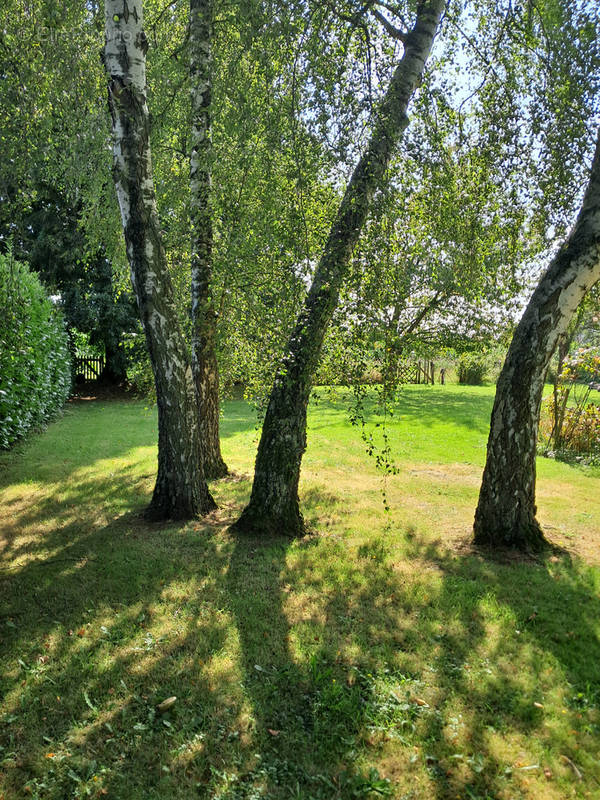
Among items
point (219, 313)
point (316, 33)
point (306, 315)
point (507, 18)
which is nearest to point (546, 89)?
point (507, 18)

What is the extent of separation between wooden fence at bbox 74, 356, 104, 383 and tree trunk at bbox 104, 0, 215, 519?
17.5m

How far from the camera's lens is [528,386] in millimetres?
5395

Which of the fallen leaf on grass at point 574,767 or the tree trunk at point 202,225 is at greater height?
the tree trunk at point 202,225

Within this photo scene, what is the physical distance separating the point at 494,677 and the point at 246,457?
296 inches

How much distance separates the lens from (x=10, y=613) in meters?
4.30

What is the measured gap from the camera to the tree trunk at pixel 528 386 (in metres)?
5.22

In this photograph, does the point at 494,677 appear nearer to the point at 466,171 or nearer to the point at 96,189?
the point at 466,171

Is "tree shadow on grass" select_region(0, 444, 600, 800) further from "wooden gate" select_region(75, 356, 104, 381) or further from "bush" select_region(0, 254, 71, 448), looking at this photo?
"wooden gate" select_region(75, 356, 104, 381)

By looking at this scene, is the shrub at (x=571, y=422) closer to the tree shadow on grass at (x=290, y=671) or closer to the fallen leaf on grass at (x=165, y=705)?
the tree shadow on grass at (x=290, y=671)

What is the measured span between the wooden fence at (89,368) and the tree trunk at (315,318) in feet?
60.4

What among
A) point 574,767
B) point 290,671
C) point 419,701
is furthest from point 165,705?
point 574,767

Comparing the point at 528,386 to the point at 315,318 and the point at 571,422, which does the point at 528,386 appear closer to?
the point at 315,318

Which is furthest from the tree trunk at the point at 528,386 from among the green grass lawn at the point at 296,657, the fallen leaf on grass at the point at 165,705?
the fallen leaf on grass at the point at 165,705

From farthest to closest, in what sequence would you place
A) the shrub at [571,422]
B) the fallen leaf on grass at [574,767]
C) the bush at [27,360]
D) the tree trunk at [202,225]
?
the shrub at [571,422] → the tree trunk at [202,225] → the bush at [27,360] → the fallen leaf on grass at [574,767]
